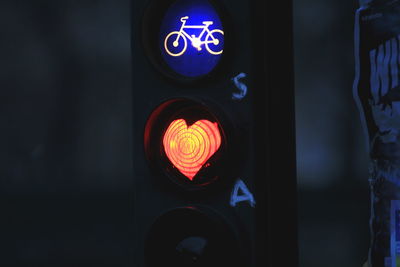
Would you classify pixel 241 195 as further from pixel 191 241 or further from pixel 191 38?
pixel 191 38

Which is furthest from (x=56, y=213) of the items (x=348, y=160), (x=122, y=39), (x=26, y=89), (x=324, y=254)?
(x=348, y=160)

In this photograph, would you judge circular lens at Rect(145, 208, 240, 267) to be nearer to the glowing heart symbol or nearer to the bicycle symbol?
the glowing heart symbol

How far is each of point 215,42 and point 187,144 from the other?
256mm

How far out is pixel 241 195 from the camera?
152 cm

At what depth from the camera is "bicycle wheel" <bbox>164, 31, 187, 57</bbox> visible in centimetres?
160

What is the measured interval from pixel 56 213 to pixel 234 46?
7.08 metres

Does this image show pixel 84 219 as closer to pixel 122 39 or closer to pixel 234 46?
pixel 122 39

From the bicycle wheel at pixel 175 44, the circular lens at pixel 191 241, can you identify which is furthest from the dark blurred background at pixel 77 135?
the bicycle wheel at pixel 175 44

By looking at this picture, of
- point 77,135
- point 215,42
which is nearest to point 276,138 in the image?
point 215,42

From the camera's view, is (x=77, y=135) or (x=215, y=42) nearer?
(x=215, y=42)

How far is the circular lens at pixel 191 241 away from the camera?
1541 millimetres

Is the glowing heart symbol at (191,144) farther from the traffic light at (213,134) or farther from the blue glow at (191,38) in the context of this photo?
the blue glow at (191,38)

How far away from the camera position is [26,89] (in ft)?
25.9

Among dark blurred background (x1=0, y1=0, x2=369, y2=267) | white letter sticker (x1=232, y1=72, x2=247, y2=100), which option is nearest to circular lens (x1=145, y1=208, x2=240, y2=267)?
white letter sticker (x1=232, y1=72, x2=247, y2=100)
